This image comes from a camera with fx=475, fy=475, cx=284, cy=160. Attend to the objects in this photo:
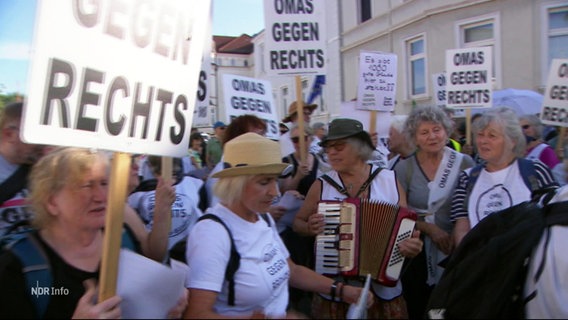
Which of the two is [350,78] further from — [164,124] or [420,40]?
[164,124]

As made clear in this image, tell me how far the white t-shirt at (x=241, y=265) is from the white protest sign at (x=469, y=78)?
18.6 ft

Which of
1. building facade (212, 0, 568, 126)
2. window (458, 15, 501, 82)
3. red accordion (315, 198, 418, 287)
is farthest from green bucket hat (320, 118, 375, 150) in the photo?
window (458, 15, 501, 82)

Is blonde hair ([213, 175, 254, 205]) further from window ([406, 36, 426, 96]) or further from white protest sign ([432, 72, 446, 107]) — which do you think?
window ([406, 36, 426, 96])

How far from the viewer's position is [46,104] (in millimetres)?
1413

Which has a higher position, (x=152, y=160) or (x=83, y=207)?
(x=152, y=160)

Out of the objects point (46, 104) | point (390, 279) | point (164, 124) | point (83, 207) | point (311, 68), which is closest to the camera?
point (46, 104)

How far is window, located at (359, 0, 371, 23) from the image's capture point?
65.7 feet

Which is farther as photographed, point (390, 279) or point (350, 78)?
point (350, 78)

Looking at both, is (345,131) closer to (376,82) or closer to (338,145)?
(338,145)

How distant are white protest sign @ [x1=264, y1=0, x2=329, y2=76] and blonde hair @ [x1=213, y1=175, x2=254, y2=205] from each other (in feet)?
10.1

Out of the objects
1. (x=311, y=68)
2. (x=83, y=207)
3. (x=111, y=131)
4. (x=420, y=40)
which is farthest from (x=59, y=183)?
(x=420, y=40)

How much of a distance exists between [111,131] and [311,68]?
387 centimetres

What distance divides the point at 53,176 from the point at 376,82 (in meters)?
5.01

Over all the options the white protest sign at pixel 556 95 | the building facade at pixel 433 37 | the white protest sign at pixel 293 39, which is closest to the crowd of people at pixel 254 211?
the white protest sign at pixel 293 39
